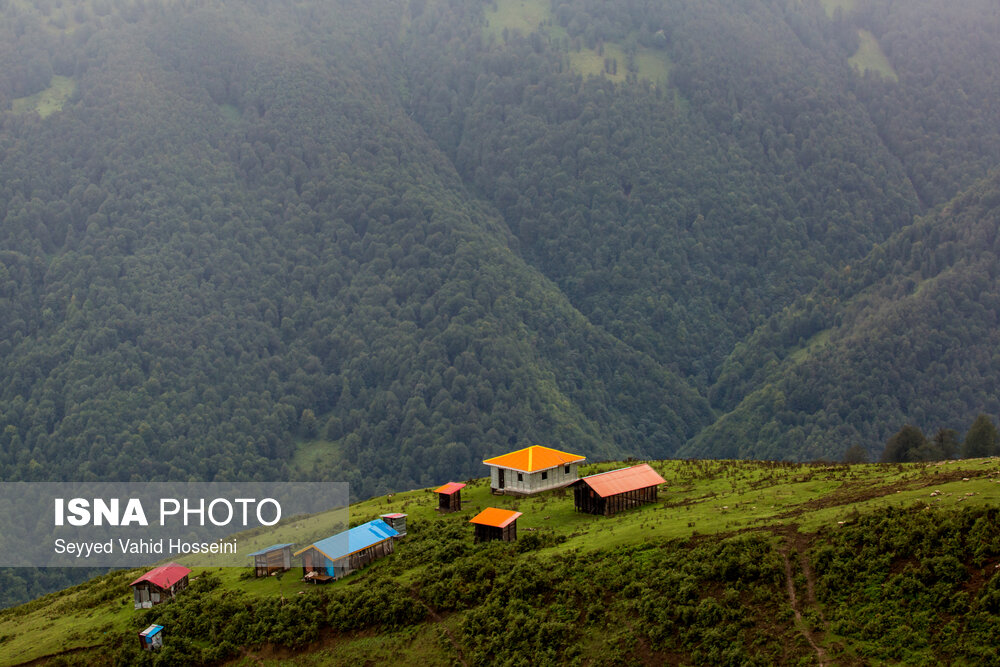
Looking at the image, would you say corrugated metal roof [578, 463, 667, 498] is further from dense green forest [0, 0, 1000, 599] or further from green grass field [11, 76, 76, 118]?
green grass field [11, 76, 76, 118]

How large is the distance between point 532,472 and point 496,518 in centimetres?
896

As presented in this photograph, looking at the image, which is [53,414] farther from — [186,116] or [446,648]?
[446,648]

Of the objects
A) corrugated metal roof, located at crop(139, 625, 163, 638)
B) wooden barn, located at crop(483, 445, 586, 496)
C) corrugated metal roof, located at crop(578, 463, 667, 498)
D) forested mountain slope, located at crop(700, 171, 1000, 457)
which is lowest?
corrugated metal roof, located at crop(139, 625, 163, 638)

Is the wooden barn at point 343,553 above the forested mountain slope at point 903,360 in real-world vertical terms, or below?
below

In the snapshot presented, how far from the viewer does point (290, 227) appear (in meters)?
180

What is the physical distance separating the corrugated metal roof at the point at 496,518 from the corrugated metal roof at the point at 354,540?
4250mm

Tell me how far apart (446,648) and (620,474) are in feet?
51.6

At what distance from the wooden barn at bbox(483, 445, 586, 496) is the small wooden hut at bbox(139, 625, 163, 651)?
19.4 metres

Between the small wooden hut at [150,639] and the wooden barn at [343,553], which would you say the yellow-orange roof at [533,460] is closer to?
the wooden barn at [343,553]

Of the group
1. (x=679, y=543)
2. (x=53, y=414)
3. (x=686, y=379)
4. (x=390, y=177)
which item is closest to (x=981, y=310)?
(x=686, y=379)

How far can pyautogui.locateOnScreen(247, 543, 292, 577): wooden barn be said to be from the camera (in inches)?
1772

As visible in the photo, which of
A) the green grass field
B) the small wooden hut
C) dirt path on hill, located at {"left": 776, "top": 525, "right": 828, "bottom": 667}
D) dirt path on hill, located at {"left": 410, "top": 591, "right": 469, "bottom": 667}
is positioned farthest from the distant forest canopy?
dirt path on hill, located at {"left": 776, "top": 525, "right": 828, "bottom": 667}

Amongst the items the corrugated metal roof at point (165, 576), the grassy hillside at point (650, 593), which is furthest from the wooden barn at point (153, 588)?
the grassy hillside at point (650, 593)

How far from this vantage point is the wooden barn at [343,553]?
4275cm
